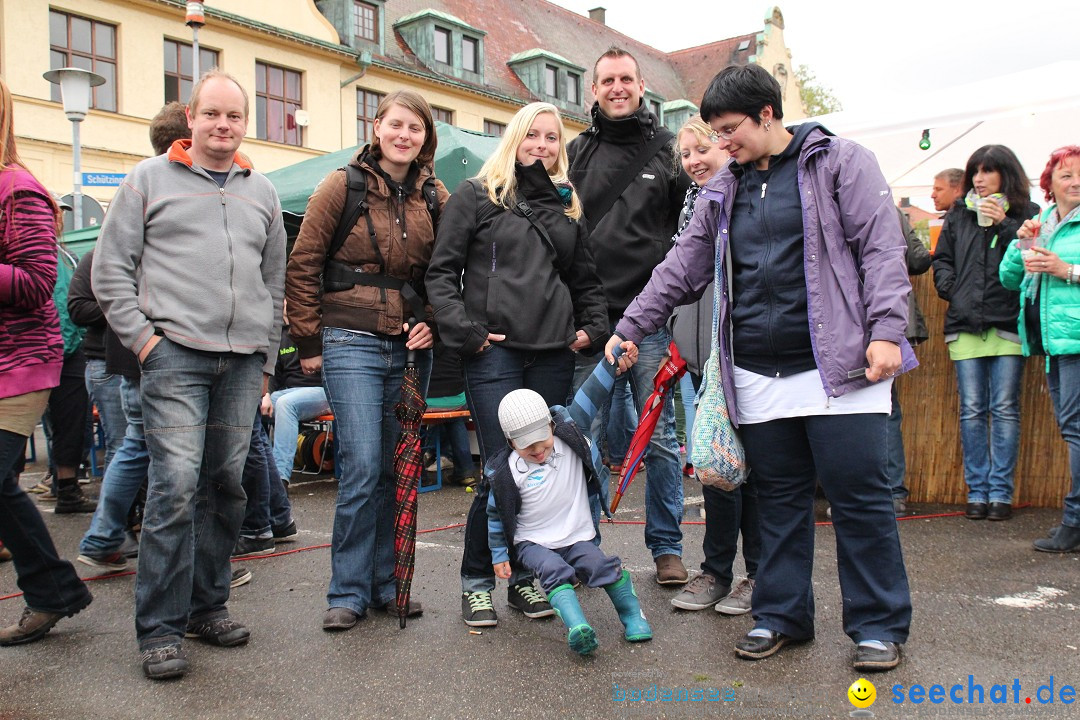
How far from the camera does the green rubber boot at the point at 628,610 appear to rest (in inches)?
147

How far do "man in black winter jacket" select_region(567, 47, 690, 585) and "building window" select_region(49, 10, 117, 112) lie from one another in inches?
811

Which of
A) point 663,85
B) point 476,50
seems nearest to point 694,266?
point 476,50

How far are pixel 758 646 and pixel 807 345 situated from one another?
1112 millimetres

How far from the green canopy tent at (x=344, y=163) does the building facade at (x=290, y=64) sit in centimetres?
1278

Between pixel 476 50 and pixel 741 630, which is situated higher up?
pixel 476 50

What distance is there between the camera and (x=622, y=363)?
3949 millimetres

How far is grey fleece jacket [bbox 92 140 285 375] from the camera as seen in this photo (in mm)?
3516

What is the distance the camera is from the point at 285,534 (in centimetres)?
592

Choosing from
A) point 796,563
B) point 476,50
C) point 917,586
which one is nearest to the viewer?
point 796,563

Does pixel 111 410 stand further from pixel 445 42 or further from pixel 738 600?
pixel 445 42

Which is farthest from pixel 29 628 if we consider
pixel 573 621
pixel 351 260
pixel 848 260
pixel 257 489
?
pixel 848 260

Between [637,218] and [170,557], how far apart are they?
2.55 metres

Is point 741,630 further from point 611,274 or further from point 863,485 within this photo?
point 611,274

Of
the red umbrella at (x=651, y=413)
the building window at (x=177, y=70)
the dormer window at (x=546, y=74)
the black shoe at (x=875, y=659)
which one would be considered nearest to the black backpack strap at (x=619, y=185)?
the red umbrella at (x=651, y=413)
